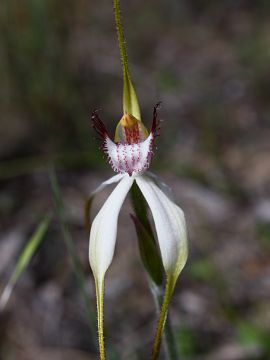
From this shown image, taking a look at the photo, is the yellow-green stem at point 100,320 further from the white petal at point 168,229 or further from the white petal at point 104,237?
the white petal at point 168,229

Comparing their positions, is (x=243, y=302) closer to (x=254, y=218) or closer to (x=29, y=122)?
(x=254, y=218)

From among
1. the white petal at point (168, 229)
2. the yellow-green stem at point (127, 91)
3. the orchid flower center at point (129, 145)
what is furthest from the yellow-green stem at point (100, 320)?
the yellow-green stem at point (127, 91)

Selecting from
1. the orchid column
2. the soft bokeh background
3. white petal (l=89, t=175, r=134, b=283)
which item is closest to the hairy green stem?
the orchid column

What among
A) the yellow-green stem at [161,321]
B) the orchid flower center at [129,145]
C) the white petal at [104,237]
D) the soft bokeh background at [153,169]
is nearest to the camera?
the yellow-green stem at [161,321]

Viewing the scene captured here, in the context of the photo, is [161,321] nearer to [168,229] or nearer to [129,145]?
[168,229]

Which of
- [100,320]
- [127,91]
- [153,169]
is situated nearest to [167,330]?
[100,320]

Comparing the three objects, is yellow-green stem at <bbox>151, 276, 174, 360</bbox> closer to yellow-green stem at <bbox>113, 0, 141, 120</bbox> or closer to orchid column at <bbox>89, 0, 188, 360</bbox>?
orchid column at <bbox>89, 0, 188, 360</bbox>

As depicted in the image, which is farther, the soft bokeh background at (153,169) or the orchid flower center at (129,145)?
the soft bokeh background at (153,169)
